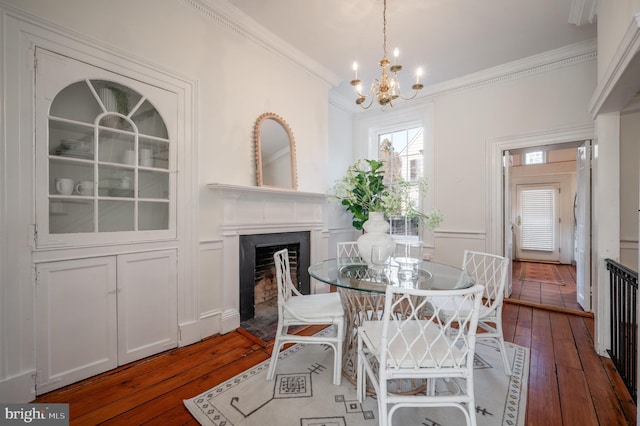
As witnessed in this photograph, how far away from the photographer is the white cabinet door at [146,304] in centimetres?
216

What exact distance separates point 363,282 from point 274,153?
198 cm

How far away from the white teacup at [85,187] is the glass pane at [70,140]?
0.18 metres

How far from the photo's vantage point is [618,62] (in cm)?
177

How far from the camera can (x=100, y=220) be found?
2.09 metres

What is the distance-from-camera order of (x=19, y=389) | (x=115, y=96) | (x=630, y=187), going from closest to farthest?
(x=19, y=389) → (x=115, y=96) → (x=630, y=187)

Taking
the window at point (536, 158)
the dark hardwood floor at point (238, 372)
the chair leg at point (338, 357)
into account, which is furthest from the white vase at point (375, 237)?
the window at point (536, 158)

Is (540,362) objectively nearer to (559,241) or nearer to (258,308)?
(258,308)

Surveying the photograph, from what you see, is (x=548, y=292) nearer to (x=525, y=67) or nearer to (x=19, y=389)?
(x=525, y=67)

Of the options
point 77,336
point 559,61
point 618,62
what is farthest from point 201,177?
point 559,61

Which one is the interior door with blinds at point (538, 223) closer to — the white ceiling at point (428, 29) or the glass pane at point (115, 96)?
the white ceiling at point (428, 29)

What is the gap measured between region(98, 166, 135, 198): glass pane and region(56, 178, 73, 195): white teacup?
0.16 m

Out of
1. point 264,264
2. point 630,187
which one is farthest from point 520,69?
point 264,264

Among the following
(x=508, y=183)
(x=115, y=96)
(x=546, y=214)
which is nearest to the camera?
(x=115, y=96)

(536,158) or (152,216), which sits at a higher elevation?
(536,158)
